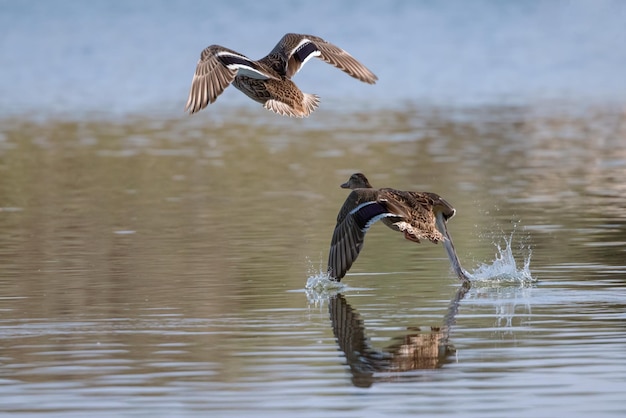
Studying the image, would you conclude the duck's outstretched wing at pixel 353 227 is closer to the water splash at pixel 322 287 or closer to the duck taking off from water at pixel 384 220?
the duck taking off from water at pixel 384 220

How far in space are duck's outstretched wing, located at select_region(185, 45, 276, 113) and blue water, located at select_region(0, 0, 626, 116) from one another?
36.9 m

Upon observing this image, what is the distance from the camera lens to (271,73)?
17.4 m

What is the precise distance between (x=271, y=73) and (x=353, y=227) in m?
2.23

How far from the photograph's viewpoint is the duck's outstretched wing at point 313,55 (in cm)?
1802

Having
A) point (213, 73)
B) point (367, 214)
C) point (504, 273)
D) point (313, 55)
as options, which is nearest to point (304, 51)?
point (313, 55)

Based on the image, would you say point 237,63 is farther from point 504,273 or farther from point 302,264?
point 504,273

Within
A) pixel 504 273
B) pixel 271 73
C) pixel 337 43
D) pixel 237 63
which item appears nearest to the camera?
pixel 237 63

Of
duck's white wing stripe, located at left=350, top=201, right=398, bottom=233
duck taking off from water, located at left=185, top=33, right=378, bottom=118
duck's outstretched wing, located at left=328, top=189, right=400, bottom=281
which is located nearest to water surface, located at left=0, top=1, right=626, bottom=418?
duck's outstretched wing, located at left=328, top=189, right=400, bottom=281

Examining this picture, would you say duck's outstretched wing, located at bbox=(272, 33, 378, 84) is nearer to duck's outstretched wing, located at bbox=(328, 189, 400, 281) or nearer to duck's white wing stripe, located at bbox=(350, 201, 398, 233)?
duck's outstretched wing, located at bbox=(328, 189, 400, 281)

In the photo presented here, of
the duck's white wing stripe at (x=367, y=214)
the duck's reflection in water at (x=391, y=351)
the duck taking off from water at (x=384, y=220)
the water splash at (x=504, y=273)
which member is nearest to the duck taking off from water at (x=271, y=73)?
the duck taking off from water at (x=384, y=220)

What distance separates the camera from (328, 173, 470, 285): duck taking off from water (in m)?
15.9

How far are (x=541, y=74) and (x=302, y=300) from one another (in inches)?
2052

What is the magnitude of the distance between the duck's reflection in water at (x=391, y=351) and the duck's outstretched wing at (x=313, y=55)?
12.8ft

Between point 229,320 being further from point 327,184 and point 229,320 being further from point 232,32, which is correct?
point 232,32
